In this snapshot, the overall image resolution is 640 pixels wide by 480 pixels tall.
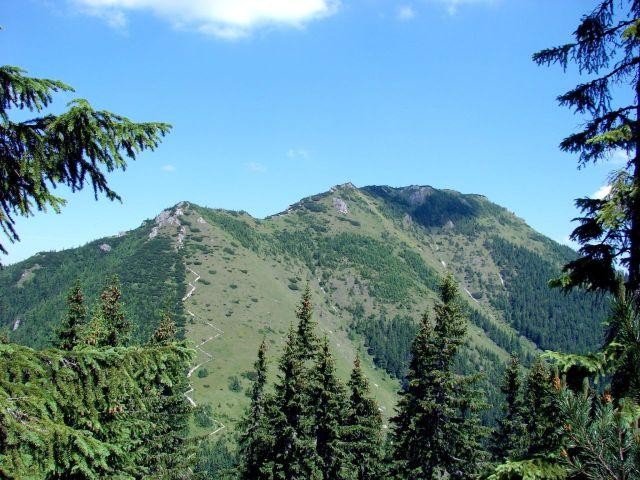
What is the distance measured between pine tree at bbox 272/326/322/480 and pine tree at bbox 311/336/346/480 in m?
0.81

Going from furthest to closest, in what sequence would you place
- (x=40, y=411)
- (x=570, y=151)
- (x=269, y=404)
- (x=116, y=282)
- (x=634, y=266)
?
(x=269, y=404) < (x=116, y=282) < (x=570, y=151) < (x=634, y=266) < (x=40, y=411)

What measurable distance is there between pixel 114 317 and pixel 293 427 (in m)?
12.7

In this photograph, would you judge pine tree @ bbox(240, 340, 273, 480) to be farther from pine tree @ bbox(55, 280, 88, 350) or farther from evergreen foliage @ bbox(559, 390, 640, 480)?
evergreen foliage @ bbox(559, 390, 640, 480)

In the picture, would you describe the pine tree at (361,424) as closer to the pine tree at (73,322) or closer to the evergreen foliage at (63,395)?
the pine tree at (73,322)

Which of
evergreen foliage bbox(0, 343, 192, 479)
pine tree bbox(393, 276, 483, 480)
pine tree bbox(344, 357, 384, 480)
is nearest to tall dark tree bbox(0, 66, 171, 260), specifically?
evergreen foliage bbox(0, 343, 192, 479)

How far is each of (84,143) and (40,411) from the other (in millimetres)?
3722

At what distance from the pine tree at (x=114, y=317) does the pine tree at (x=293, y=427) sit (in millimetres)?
9746

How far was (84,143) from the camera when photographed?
691 cm

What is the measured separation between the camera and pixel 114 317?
24.2 meters

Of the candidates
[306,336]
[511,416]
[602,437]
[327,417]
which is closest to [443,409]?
[327,417]

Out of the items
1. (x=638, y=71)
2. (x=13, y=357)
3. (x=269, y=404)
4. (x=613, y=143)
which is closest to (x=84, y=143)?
Result: (x=13, y=357)

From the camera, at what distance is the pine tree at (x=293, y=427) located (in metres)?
28.5

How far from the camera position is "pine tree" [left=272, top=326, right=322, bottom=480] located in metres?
28.5

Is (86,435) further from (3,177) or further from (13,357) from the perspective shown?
(3,177)
